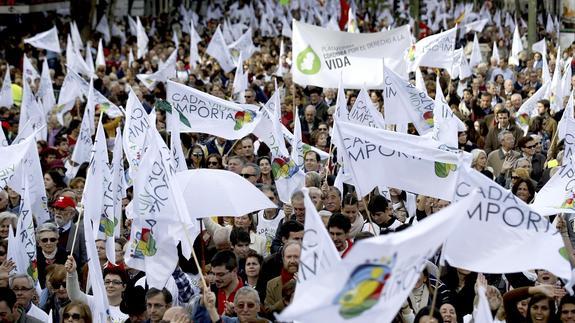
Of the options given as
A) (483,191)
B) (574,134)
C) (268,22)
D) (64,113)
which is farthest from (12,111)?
(268,22)

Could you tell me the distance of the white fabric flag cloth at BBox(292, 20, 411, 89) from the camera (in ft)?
55.8

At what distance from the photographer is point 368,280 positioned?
6.45 meters

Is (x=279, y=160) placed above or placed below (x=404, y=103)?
below

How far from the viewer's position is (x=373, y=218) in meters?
11.4

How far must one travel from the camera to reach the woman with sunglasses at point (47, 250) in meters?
11.0

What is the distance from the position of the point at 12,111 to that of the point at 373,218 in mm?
9891

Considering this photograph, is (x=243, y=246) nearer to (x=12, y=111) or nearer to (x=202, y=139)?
(x=202, y=139)

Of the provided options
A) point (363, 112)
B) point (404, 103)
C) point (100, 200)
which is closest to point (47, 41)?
point (363, 112)

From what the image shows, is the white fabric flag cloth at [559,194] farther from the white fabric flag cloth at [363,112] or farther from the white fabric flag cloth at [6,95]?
the white fabric flag cloth at [6,95]

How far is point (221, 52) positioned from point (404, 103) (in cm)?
1153

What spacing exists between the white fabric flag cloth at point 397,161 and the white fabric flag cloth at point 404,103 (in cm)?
329

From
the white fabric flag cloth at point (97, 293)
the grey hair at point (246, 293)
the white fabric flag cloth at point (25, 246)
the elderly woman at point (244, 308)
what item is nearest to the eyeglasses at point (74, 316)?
the white fabric flag cloth at point (97, 293)

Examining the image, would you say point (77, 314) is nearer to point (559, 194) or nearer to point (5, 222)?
point (5, 222)

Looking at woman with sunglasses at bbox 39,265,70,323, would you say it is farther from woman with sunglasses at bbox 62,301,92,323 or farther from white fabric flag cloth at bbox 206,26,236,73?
white fabric flag cloth at bbox 206,26,236,73
